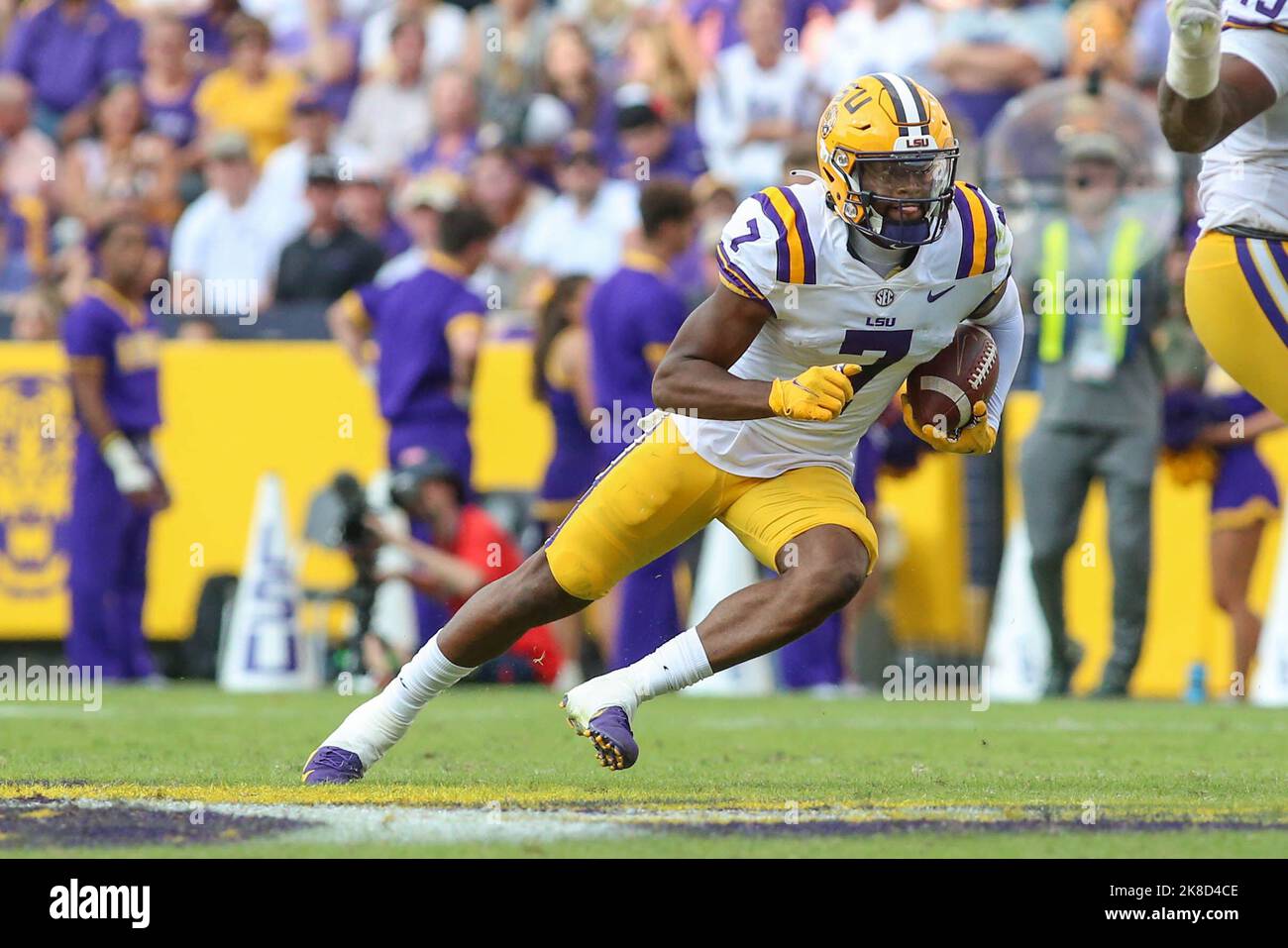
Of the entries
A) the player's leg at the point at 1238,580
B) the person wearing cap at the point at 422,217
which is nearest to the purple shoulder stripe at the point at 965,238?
the player's leg at the point at 1238,580

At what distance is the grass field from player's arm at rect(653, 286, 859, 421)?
0.96 m

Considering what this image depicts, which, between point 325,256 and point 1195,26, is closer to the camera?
point 1195,26

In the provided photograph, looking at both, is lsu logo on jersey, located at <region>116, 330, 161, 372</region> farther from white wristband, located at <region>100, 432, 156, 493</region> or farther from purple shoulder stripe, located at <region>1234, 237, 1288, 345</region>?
purple shoulder stripe, located at <region>1234, 237, 1288, 345</region>

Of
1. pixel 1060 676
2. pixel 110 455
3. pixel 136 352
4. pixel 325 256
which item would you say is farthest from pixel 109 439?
pixel 1060 676

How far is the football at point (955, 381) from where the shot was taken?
5.46m

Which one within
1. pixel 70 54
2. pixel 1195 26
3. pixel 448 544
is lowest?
pixel 448 544

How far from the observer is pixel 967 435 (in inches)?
218

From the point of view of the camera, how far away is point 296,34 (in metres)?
14.4

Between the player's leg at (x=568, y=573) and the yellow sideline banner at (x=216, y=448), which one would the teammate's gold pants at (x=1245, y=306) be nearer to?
the player's leg at (x=568, y=573)

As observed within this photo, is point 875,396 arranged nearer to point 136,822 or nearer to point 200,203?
point 136,822

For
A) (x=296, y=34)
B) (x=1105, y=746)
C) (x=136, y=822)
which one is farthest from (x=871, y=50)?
(x=136, y=822)

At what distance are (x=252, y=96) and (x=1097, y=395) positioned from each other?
641 centimetres

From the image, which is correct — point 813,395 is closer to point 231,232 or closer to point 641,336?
point 641,336

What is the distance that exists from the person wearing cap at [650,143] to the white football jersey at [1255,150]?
5.75m
